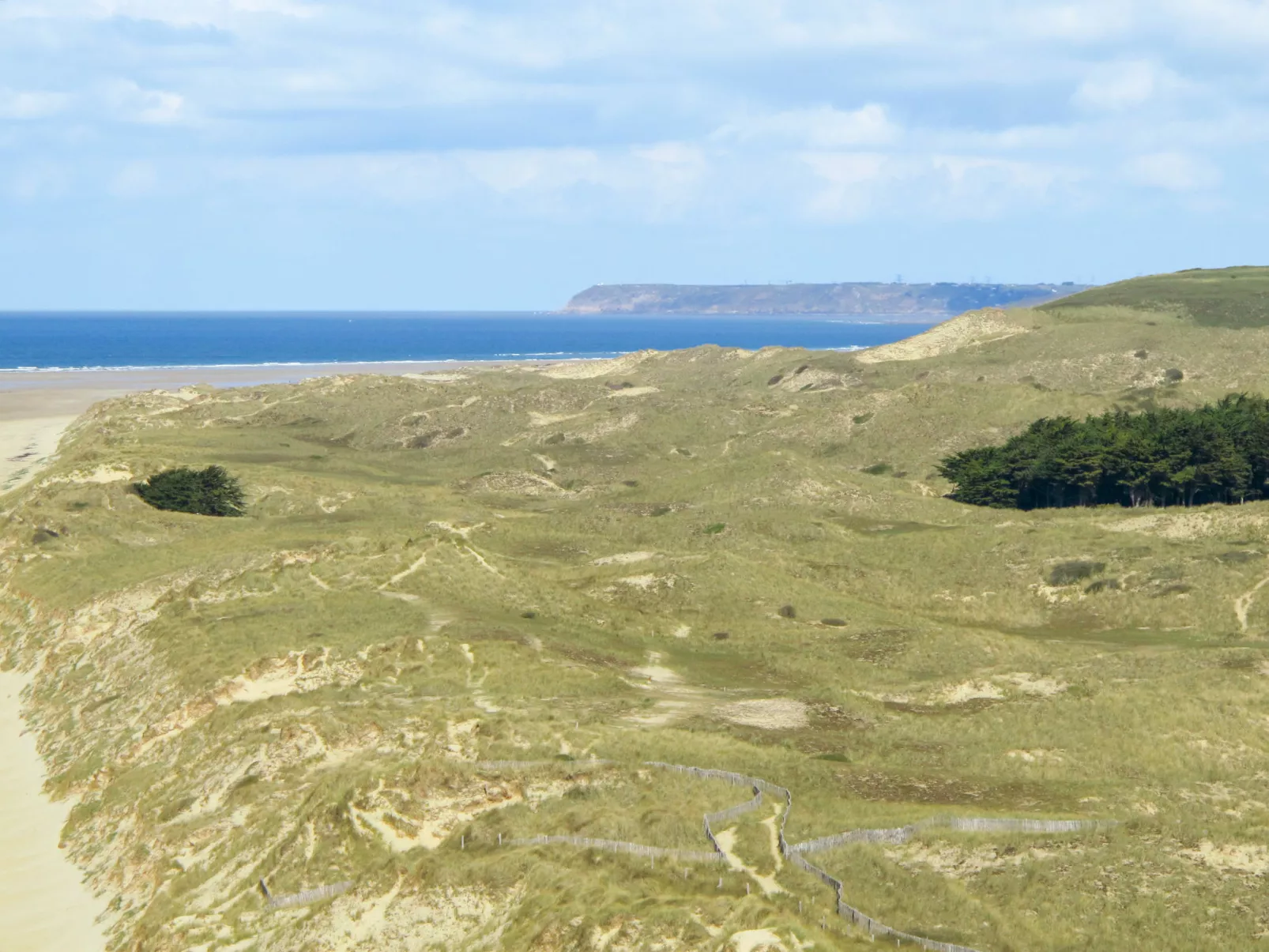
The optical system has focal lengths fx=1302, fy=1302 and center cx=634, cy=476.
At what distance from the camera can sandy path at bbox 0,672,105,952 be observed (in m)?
38.0

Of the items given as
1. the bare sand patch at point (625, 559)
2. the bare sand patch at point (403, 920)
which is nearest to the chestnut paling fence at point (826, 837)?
the bare sand patch at point (403, 920)

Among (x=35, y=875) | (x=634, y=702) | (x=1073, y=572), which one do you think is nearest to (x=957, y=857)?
(x=634, y=702)

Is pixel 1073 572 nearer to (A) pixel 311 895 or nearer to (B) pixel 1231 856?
(B) pixel 1231 856

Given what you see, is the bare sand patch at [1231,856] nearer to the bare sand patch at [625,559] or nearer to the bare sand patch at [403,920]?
the bare sand patch at [403,920]

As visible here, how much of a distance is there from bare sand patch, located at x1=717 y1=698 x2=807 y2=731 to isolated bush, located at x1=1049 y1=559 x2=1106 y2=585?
2881 cm

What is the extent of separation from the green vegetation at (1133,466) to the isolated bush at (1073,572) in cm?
2582

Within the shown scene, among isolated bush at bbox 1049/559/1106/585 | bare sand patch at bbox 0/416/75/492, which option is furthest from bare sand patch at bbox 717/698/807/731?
bare sand patch at bbox 0/416/75/492

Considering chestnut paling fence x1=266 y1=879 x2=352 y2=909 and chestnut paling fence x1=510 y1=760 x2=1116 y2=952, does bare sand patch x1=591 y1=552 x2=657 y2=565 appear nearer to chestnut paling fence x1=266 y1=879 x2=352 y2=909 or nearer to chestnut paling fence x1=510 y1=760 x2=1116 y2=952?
chestnut paling fence x1=510 y1=760 x2=1116 y2=952

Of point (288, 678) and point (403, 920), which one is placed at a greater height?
point (288, 678)

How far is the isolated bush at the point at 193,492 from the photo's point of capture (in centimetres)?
9569

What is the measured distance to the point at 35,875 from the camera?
42.5 metres

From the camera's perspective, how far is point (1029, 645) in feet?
207

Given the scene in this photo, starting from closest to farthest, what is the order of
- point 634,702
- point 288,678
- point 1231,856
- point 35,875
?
point 1231,856 < point 35,875 < point 634,702 < point 288,678

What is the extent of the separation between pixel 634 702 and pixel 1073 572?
35671 millimetres
